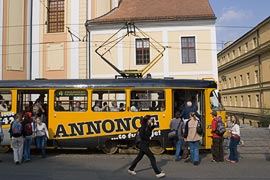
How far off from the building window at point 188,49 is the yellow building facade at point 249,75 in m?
10.5

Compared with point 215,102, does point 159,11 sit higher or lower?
higher

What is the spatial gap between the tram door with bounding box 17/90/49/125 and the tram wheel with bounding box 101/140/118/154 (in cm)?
Answer: 240

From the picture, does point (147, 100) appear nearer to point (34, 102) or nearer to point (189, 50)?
point (34, 102)

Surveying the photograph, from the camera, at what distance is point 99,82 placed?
1180 cm

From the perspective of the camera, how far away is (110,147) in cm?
1182

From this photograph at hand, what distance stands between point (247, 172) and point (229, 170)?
20.0 inches

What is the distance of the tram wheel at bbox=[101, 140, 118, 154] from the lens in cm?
1176

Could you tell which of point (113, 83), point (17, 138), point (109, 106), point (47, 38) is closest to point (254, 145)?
point (109, 106)

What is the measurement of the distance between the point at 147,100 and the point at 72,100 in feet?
9.18

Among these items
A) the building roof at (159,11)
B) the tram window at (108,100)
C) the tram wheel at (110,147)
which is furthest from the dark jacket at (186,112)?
the building roof at (159,11)

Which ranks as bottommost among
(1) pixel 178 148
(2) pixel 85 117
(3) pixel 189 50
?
(1) pixel 178 148

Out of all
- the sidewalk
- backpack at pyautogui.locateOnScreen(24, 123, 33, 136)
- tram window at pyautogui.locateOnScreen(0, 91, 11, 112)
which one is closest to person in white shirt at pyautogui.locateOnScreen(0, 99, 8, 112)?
tram window at pyautogui.locateOnScreen(0, 91, 11, 112)

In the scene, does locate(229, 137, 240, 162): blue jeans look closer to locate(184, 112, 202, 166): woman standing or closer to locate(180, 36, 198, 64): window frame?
locate(184, 112, 202, 166): woman standing

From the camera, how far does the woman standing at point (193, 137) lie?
32.5 feet
